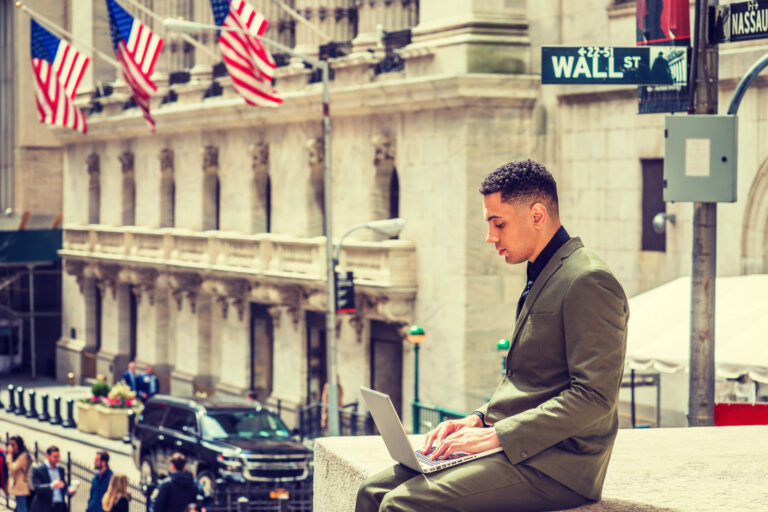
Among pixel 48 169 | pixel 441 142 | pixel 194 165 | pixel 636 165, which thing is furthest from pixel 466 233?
pixel 48 169

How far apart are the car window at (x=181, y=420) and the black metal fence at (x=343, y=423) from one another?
6046mm

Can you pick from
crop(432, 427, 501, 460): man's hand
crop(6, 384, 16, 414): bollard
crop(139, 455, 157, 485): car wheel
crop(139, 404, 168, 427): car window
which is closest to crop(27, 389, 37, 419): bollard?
crop(6, 384, 16, 414): bollard

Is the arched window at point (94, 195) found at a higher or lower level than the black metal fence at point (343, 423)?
higher

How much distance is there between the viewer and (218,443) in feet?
78.7

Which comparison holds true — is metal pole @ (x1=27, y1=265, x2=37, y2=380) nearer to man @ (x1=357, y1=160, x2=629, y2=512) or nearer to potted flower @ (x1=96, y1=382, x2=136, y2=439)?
potted flower @ (x1=96, y1=382, x2=136, y2=439)

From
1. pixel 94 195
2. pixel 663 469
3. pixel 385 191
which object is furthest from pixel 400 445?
pixel 94 195

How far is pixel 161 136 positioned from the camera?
44.3m

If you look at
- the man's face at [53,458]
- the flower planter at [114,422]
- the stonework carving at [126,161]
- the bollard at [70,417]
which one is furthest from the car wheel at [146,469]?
the stonework carving at [126,161]

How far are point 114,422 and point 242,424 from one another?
523 inches

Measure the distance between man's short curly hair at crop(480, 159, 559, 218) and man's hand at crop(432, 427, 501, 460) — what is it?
3.21 ft

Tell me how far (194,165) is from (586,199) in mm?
17049

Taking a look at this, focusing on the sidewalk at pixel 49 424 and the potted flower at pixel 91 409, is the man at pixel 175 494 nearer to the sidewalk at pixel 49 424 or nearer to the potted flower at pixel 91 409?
the sidewalk at pixel 49 424

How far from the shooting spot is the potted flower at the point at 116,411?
122 ft

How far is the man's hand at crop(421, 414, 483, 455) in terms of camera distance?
19.8 ft
